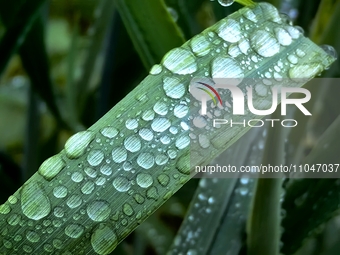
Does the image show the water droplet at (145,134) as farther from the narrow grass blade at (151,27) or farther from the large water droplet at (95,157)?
the narrow grass blade at (151,27)

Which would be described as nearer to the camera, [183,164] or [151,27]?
[183,164]

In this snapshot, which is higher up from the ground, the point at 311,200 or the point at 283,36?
the point at 283,36

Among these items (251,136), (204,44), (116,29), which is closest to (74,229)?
(204,44)

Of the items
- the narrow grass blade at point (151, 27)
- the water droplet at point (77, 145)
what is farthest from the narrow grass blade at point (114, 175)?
the narrow grass blade at point (151, 27)

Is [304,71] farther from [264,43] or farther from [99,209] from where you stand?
[99,209]

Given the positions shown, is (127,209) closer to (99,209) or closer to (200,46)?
(99,209)

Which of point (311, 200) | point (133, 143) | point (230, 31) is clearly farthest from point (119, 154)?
point (311, 200)
